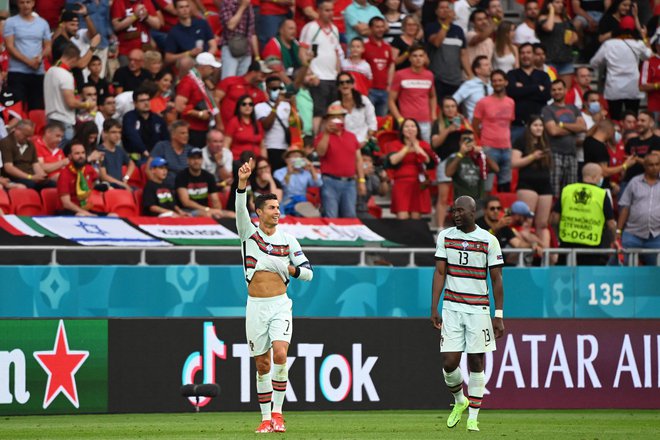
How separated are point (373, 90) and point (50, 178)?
6.17 meters

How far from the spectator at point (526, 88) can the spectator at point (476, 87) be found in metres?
0.54

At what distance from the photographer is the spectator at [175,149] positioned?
18578mm

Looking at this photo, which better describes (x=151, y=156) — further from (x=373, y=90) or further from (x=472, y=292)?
(x=472, y=292)

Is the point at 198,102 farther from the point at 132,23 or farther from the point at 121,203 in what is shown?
the point at 121,203

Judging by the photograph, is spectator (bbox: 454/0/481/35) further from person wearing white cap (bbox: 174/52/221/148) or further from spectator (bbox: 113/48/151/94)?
spectator (bbox: 113/48/151/94)

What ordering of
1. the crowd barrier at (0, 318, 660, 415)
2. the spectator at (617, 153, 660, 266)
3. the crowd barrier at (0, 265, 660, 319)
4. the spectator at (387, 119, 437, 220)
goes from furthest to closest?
the spectator at (387, 119, 437, 220) < the spectator at (617, 153, 660, 266) < the crowd barrier at (0, 265, 660, 319) < the crowd barrier at (0, 318, 660, 415)

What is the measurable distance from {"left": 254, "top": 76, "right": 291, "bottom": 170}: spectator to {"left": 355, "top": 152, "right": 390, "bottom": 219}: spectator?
1.24 m

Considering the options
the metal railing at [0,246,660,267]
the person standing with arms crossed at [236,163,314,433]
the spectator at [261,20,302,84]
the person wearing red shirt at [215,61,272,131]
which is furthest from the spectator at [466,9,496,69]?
the person standing with arms crossed at [236,163,314,433]

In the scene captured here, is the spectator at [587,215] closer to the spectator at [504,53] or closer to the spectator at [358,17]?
→ the spectator at [504,53]

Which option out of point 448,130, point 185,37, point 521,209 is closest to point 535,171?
point 448,130

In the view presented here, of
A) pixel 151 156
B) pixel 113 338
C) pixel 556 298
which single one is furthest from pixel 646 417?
pixel 151 156

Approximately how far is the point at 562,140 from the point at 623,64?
10.2ft

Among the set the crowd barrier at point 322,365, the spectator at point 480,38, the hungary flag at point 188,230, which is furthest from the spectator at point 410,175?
the crowd barrier at point 322,365

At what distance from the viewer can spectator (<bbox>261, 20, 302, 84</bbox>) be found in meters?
21.1
